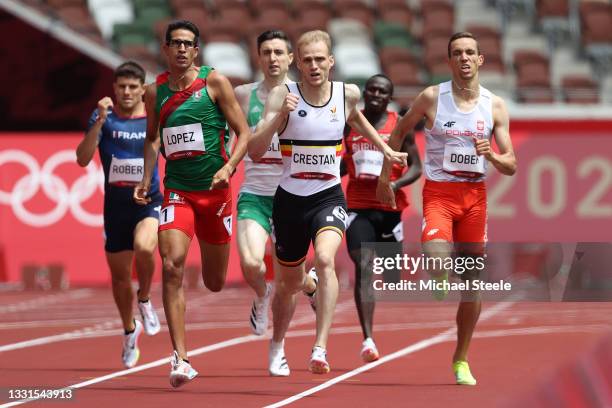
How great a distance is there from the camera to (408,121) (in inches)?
468

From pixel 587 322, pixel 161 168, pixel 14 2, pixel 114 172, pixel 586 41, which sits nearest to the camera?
pixel 114 172

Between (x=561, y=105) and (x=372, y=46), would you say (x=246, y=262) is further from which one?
(x=372, y=46)

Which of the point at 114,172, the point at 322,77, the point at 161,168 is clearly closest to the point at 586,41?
the point at 161,168

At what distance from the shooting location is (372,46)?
27781mm

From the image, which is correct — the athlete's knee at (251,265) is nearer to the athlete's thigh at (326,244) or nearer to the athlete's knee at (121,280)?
the athlete's knee at (121,280)

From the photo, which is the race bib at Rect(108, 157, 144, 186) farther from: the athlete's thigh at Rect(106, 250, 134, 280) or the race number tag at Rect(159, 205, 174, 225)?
the race number tag at Rect(159, 205, 174, 225)

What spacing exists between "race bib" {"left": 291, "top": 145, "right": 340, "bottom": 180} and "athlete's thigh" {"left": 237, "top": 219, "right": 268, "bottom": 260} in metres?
1.38

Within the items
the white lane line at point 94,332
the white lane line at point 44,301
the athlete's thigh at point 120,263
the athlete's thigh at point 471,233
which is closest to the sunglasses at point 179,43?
the athlete's thigh at point 471,233

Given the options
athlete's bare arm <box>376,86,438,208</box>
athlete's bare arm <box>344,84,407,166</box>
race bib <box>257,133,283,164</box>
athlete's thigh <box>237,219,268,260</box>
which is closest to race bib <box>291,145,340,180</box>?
athlete's bare arm <box>344,84,407,166</box>

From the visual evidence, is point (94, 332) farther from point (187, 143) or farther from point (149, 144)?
point (187, 143)

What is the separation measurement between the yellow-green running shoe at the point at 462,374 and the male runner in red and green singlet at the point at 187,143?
80.0 inches

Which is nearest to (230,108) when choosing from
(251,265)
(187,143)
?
(187,143)

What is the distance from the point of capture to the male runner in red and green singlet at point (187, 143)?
449 inches

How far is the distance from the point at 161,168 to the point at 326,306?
12051mm
